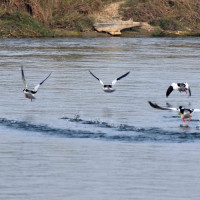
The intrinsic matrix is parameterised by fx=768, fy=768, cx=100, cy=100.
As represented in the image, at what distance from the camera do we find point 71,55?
102 ft

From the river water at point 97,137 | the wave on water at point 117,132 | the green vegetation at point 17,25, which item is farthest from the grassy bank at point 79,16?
the wave on water at point 117,132

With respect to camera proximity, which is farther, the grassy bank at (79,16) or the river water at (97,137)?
the grassy bank at (79,16)

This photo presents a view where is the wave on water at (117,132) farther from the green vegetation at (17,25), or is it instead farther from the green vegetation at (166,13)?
the green vegetation at (166,13)

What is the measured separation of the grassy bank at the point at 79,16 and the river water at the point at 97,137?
16.4 metres

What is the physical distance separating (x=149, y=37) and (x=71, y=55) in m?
13.0

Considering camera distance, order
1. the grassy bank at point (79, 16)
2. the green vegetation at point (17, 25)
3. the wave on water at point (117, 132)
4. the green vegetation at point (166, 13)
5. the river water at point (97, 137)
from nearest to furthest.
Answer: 1. the river water at point (97, 137)
2. the wave on water at point (117, 132)
3. the green vegetation at point (17, 25)
4. the grassy bank at point (79, 16)
5. the green vegetation at point (166, 13)

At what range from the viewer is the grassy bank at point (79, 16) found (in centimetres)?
4244

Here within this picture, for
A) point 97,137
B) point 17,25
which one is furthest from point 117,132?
point 17,25

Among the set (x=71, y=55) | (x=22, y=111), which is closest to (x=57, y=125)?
(x=22, y=111)

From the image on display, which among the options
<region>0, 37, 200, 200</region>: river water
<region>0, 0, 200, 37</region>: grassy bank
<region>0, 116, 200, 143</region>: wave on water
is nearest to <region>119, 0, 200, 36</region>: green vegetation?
<region>0, 0, 200, 37</region>: grassy bank

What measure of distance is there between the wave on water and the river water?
0.02 metres

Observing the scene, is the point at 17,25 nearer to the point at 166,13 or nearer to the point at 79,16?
the point at 79,16

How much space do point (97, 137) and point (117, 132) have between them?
0.59m

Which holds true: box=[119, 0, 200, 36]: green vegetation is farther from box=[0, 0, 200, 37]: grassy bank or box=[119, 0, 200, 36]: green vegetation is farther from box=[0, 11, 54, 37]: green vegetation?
box=[0, 11, 54, 37]: green vegetation
